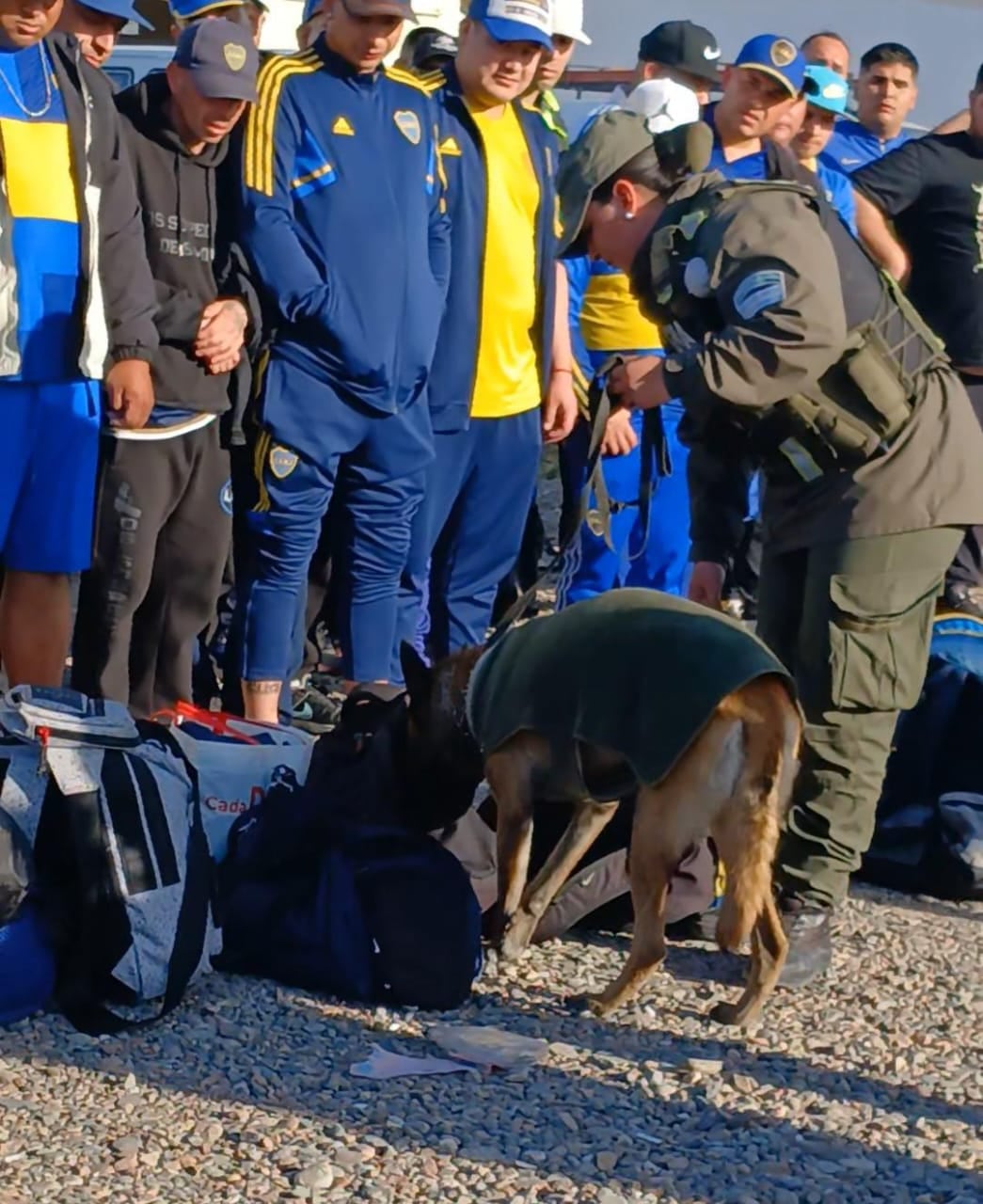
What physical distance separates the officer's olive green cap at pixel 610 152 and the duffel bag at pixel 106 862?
1.57 meters

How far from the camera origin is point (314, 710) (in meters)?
6.56

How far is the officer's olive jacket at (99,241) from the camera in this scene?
4652mm

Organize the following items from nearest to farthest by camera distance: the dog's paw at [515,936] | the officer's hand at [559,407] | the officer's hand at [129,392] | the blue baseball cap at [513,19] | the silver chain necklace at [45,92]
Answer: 1. the dog's paw at [515,936]
2. the silver chain necklace at [45,92]
3. the officer's hand at [129,392]
4. the blue baseball cap at [513,19]
5. the officer's hand at [559,407]

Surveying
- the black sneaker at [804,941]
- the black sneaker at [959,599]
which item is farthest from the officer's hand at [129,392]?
the black sneaker at [959,599]

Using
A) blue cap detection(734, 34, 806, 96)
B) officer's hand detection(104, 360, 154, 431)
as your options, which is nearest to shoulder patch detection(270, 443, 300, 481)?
officer's hand detection(104, 360, 154, 431)

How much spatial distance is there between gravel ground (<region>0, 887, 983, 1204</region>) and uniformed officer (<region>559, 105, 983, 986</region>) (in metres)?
0.41

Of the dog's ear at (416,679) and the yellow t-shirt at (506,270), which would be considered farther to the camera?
the yellow t-shirt at (506,270)

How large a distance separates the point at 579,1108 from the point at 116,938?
101 cm

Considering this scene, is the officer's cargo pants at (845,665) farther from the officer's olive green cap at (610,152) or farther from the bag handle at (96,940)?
the bag handle at (96,940)

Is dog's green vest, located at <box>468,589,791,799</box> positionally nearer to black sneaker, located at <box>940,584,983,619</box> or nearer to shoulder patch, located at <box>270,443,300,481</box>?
shoulder patch, located at <box>270,443,300,481</box>

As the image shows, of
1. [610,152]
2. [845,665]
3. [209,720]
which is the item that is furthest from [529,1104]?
[610,152]

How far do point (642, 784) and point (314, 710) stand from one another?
110 inches

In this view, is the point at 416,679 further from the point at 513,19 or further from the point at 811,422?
the point at 513,19

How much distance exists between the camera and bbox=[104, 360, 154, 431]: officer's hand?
4.96 m
